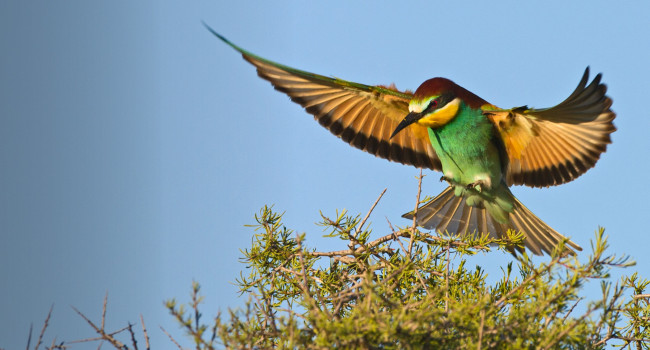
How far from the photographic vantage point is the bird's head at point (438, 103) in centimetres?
367

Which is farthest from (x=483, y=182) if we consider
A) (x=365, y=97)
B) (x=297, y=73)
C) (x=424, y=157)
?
(x=297, y=73)

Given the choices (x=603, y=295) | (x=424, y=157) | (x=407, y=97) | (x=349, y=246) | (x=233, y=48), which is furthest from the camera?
(x=424, y=157)

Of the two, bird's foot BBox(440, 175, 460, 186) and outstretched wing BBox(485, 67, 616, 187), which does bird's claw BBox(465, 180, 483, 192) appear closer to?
bird's foot BBox(440, 175, 460, 186)

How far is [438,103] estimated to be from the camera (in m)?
3.67

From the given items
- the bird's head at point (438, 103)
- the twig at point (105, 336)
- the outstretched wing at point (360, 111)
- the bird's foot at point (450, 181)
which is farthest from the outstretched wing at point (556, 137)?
the twig at point (105, 336)

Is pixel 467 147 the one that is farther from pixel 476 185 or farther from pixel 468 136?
pixel 476 185

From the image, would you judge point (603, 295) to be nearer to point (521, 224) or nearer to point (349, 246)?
point (349, 246)

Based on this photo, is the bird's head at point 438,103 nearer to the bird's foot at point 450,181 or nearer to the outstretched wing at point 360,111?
the outstretched wing at point 360,111

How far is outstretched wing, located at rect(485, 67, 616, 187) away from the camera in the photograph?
330cm

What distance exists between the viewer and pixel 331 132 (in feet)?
13.7

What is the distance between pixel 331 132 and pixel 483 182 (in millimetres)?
996

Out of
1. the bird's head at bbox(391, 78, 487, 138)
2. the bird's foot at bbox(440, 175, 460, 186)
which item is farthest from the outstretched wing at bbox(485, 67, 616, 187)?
the bird's foot at bbox(440, 175, 460, 186)

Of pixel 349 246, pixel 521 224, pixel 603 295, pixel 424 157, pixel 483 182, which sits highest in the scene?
pixel 424 157

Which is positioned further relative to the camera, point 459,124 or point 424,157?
point 424,157
